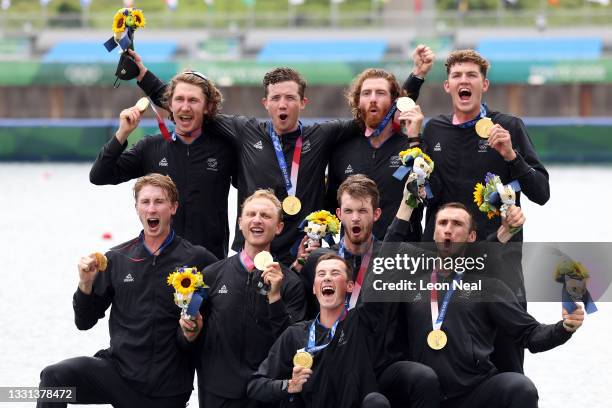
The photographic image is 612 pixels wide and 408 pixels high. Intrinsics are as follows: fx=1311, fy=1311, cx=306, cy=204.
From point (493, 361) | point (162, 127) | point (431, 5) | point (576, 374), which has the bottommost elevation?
point (576, 374)

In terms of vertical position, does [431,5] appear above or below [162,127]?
above

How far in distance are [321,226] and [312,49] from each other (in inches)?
1083

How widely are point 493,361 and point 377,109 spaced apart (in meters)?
1.75

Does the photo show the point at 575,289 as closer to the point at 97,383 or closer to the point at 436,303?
the point at 436,303

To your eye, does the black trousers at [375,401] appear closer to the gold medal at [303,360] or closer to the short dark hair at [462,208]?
the gold medal at [303,360]

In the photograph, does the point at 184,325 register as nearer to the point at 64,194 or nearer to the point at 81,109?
the point at 64,194

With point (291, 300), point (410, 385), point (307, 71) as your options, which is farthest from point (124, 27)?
point (307, 71)

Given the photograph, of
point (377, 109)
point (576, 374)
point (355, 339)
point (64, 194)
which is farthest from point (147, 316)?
point (64, 194)

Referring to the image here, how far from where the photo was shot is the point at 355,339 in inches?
282

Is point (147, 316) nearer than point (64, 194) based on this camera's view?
Yes

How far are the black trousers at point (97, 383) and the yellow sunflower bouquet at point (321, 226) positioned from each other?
1.24 m

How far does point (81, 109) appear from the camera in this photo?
31719 millimetres

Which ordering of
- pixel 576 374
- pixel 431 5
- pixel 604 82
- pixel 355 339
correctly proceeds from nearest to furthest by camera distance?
pixel 355 339
pixel 576 374
pixel 604 82
pixel 431 5

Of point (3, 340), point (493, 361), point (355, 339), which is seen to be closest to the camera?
point (355, 339)
